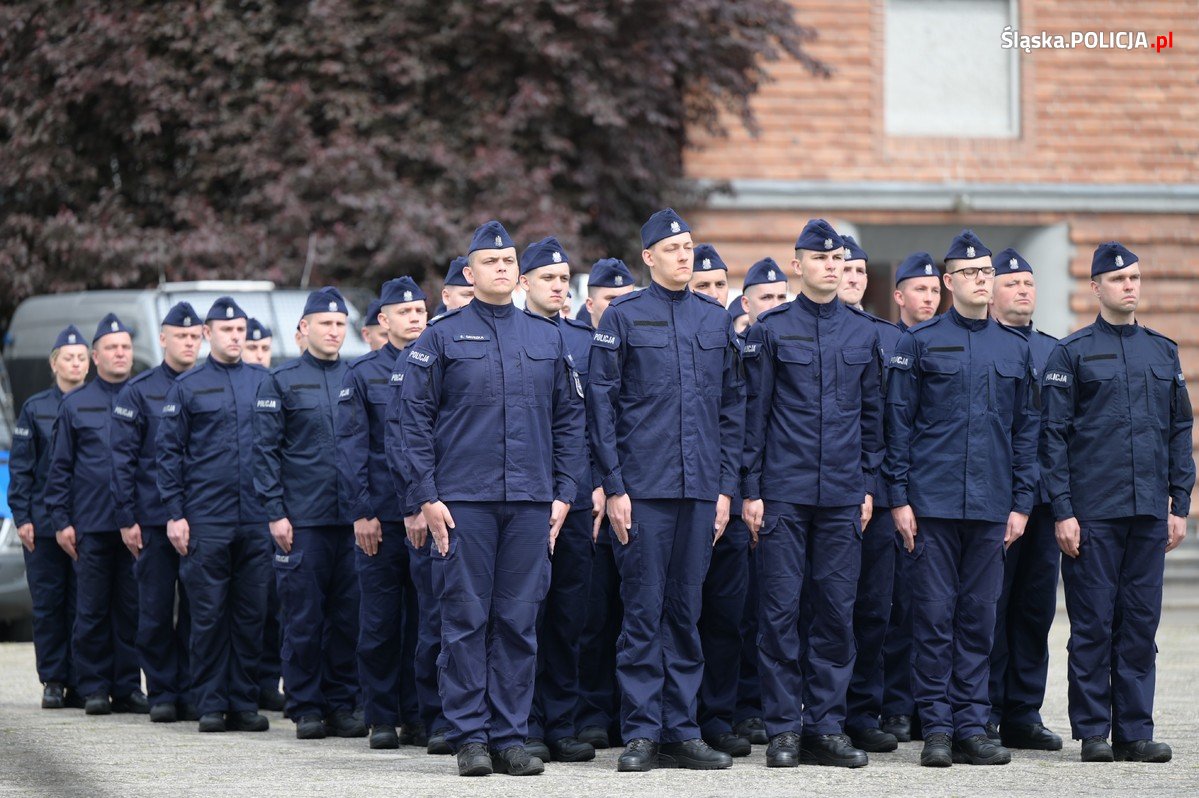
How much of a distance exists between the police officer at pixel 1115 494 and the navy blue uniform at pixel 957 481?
18 cm

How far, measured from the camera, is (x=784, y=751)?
343 inches

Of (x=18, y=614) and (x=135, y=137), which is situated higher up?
(x=135, y=137)

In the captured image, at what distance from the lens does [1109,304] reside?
919cm

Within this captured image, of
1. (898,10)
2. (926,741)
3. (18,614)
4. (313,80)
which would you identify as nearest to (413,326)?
(926,741)

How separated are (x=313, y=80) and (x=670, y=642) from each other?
12855mm

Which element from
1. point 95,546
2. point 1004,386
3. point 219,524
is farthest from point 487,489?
point 95,546

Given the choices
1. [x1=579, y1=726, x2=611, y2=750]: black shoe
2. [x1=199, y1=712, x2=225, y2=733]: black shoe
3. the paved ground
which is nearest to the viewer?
the paved ground

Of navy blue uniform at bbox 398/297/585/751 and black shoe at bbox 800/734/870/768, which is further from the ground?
navy blue uniform at bbox 398/297/585/751

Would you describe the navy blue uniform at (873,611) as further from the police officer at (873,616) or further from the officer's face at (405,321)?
the officer's face at (405,321)

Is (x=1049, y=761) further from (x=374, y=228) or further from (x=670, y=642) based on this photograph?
(x=374, y=228)

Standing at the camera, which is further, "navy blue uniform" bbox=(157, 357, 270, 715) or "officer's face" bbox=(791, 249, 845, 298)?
"navy blue uniform" bbox=(157, 357, 270, 715)

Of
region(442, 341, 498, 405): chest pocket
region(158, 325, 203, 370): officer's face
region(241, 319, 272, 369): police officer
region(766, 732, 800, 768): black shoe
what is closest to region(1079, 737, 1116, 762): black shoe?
region(766, 732, 800, 768): black shoe

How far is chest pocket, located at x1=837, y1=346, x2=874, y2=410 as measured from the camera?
352 inches

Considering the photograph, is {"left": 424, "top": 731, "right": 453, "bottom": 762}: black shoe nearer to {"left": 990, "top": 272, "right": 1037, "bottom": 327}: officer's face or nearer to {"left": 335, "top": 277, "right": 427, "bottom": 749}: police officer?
{"left": 335, "top": 277, "right": 427, "bottom": 749}: police officer
